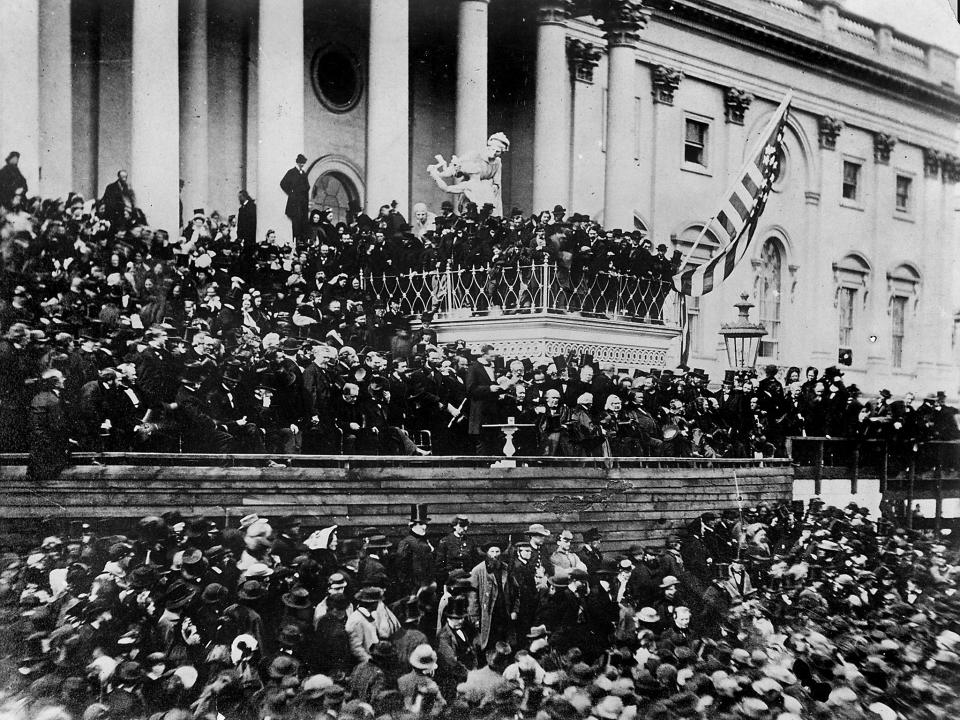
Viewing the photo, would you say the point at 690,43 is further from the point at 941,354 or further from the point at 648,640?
the point at 648,640

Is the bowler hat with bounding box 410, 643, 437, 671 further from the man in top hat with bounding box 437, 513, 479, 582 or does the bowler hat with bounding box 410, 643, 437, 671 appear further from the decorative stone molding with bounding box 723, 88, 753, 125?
the decorative stone molding with bounding box 723, 88, 753, 125

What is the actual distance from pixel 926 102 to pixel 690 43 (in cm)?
1332

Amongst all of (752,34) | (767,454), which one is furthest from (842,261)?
(767,454)

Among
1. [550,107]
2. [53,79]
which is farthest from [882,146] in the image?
[53,79]

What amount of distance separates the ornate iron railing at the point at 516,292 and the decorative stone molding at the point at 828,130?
2105 centimetres

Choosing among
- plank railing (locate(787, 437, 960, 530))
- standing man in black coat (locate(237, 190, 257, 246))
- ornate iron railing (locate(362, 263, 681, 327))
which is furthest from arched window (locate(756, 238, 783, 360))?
standing man in black coat (locate(237, 190, 257, 246))

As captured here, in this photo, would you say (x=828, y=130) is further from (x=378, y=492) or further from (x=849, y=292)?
(x=378, y=492)

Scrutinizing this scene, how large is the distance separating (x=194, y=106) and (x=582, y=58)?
39.3 feet

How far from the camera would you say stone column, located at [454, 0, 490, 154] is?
89.6ft

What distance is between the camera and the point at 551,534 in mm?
14914

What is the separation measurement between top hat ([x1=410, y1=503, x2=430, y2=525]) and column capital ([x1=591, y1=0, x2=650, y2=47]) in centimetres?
1943

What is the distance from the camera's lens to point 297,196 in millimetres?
22844

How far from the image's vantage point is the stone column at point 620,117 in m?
30.7

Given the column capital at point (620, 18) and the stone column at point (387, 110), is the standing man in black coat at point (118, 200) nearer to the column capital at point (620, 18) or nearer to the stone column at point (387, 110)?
the stone column at point (387, 110)
